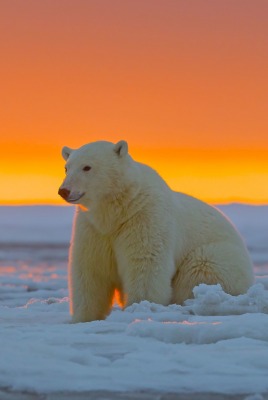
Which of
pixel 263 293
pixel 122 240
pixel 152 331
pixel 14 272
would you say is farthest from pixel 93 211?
pixel 14 272

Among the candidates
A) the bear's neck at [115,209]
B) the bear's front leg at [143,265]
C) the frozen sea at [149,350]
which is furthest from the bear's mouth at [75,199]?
the frozen sea at [149,350]

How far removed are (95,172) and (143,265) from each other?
766 mm

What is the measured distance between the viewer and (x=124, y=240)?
6.41 meters

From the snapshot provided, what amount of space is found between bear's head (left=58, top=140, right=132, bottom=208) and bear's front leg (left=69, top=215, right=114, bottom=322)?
281 millimetres

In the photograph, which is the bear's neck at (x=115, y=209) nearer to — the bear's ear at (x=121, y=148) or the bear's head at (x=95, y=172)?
the bear's head at (x=95, y=172)

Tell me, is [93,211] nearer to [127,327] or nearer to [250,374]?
[127,327]

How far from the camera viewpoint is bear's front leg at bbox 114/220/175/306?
632 cm

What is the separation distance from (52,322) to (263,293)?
5.08 ft

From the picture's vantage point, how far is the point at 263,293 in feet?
19.2

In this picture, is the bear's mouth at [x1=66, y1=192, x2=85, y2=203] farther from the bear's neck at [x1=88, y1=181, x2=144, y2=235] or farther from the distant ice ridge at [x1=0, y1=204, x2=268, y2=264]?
the distant ice ridge at [x1=0, y1=204, x2=268, y2=264]

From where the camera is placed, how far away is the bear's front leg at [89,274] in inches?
255

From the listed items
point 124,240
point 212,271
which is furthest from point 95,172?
point 212,271

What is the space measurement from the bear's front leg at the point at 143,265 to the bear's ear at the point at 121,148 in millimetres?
560

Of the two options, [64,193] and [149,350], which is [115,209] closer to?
[64,193]
